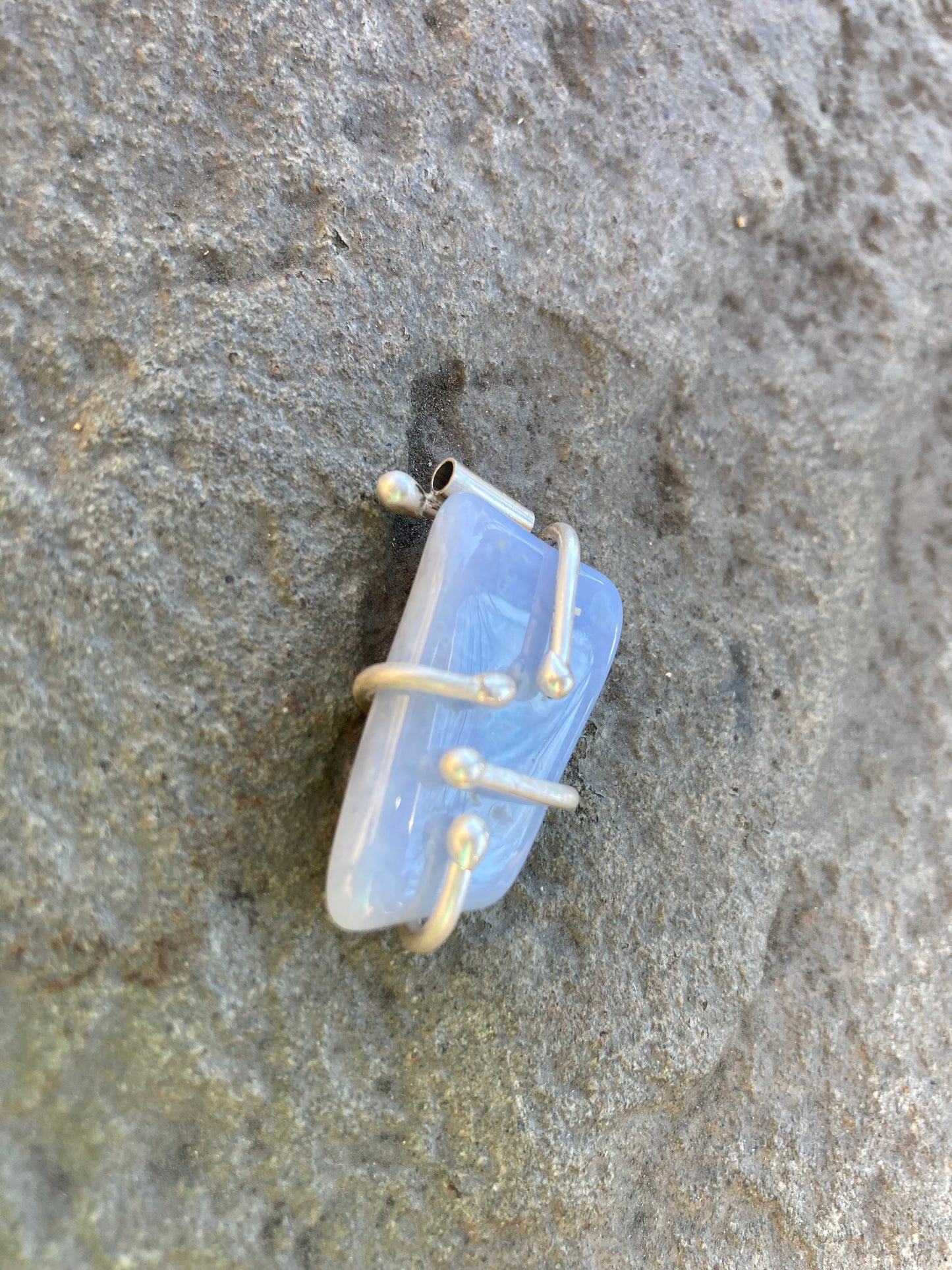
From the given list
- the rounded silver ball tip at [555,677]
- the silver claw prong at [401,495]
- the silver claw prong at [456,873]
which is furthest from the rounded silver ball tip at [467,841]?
the silver claw prong at [401,495]

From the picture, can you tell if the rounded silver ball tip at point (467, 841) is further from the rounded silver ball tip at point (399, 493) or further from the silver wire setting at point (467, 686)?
the rounded silver ball tip at point (399, 493)

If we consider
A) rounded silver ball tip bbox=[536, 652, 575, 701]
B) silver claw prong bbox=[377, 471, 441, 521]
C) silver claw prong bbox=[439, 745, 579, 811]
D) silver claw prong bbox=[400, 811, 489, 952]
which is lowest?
silver claw prong bbox=[400, 811, 489, 952]

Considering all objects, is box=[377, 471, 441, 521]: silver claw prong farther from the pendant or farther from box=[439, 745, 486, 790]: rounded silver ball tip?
box=[439, 745, 486, 790]: rounded silver ball tip


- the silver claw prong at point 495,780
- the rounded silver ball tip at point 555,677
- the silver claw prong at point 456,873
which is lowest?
the silver claw prong at point 456,873

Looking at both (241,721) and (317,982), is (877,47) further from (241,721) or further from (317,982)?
(317,982)

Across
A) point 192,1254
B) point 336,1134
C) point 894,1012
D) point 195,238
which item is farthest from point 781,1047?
point 195,238

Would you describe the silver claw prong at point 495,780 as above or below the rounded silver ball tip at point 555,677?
below

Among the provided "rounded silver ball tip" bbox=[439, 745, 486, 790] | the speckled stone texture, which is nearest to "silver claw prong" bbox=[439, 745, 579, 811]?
"rounded silver ball tip" bbox=[439, 745, 486, 790]

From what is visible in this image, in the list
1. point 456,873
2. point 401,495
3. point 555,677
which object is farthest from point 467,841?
point 401,495
